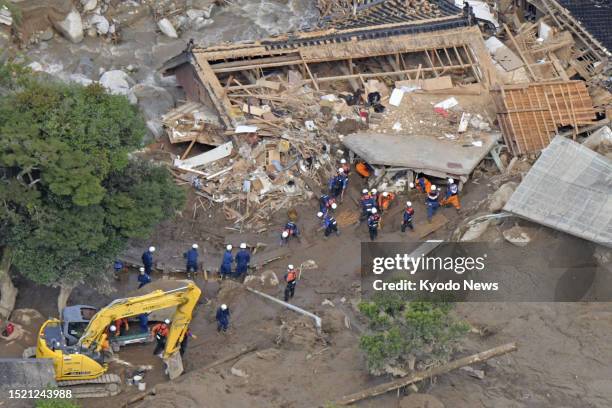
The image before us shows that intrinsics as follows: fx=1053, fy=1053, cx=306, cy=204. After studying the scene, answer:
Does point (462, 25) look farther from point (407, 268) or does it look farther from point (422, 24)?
point (407, 268)

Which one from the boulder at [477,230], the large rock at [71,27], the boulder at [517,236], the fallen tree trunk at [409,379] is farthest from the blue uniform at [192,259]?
the large rock at [71,27]

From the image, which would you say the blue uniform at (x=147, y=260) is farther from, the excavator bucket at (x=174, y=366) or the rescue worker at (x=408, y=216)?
the rescue worker at (x=408, y=216)

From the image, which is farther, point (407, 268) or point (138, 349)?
point (407, 268)

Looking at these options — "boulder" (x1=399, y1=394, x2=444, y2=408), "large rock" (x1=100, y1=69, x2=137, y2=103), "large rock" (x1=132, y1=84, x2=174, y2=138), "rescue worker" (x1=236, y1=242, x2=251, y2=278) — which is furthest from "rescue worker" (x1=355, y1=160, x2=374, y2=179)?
"boulder" (x1=399, y1=394, x2=444, y2=408)

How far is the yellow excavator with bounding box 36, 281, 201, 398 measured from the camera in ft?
68.1

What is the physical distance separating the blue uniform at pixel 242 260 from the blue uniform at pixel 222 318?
178cm

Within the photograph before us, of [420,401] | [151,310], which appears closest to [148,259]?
[151,310]

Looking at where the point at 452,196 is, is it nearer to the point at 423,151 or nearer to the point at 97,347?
the point at 423,151

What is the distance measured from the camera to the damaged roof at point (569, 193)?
23.4m

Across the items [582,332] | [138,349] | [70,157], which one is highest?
[70,157]

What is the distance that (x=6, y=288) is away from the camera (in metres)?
23.4

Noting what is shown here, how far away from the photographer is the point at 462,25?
3050 cm

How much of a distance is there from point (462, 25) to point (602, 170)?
7.65m

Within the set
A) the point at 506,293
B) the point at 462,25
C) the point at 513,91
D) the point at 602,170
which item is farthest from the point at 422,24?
the point at 506,293
